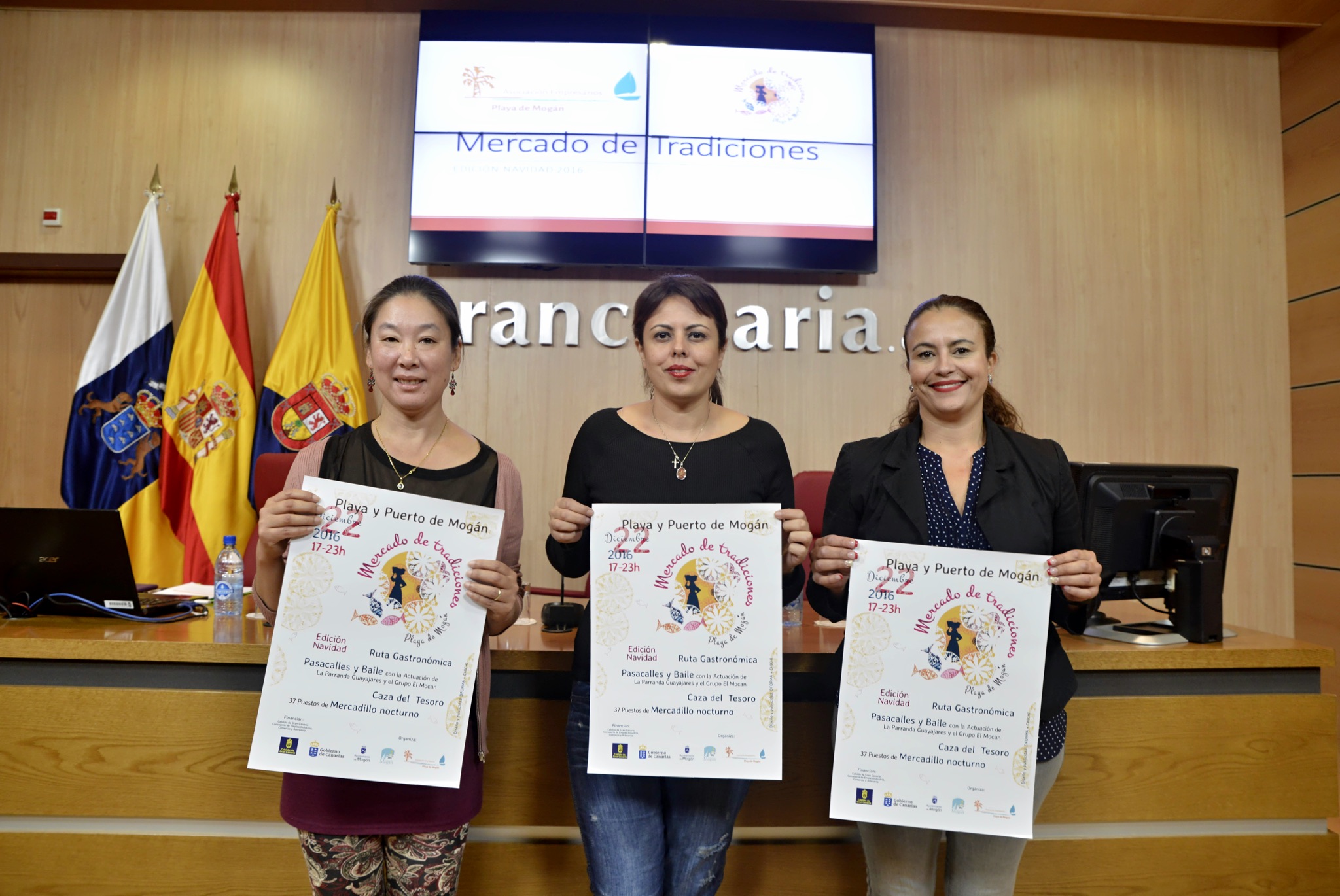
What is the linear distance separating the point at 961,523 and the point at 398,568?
3.25 feet

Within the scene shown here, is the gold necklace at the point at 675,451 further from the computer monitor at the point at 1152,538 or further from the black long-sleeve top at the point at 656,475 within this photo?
the computer monitor at the point at 1152,538

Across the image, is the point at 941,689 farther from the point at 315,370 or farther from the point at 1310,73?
the point at 1310,73

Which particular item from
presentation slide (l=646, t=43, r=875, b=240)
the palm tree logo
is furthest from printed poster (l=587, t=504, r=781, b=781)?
the palm tree logo

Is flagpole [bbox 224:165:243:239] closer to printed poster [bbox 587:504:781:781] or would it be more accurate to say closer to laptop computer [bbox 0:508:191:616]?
laptop computer [bbox 0:508:191:616]

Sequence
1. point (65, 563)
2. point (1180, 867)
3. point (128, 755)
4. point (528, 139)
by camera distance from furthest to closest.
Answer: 1. point (528, 139)
2. point (65, 563)
3. point (1180, 867)
4. point (128, 755)

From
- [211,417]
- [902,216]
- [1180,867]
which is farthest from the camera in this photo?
[902,216]

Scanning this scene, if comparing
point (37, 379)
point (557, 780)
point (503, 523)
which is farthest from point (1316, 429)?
point (37, 379)

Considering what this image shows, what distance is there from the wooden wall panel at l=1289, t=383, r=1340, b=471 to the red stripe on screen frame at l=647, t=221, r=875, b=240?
2240 mm

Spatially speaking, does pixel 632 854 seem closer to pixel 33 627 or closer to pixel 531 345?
pixel 33 627

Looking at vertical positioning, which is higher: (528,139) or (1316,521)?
(528,139)

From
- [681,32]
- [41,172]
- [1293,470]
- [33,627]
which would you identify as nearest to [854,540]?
[33,627]

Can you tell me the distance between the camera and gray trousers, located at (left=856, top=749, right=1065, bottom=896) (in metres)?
1.41

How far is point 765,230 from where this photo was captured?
3676 mm

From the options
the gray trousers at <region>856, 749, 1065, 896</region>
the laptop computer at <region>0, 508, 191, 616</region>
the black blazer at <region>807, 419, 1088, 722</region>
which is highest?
the black blazer at <region>807, 419, 1088, 722</region>
